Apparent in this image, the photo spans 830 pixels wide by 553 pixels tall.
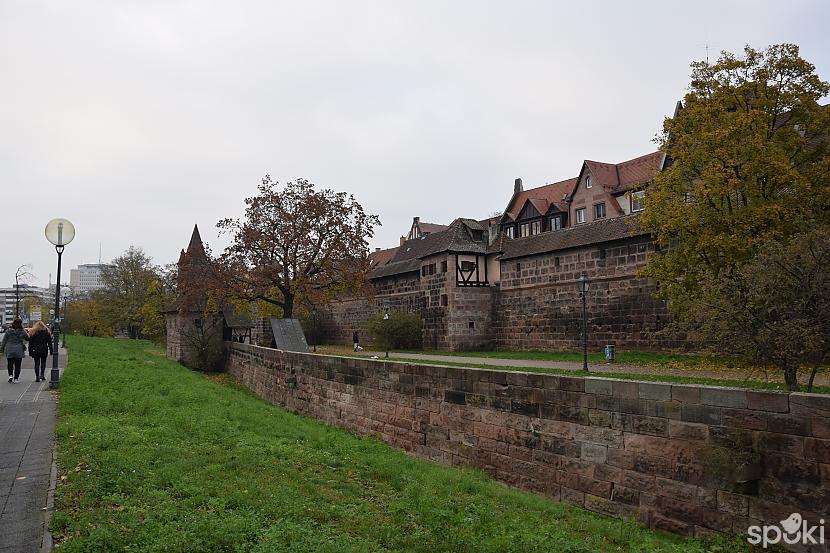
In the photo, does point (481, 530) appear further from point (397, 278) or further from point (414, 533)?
point (397, 278)

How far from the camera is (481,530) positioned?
6281 millimetres

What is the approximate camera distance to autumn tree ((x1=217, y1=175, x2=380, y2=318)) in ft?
99.8

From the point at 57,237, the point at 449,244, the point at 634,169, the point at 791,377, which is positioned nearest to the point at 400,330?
the point at 449,244

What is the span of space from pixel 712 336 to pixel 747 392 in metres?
7.31

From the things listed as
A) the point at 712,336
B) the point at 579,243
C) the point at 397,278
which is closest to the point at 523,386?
the point at 712,336

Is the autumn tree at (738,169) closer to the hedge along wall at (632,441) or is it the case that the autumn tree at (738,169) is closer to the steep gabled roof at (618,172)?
the hedge along wall at (632,441)

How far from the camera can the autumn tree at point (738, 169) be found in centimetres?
1780

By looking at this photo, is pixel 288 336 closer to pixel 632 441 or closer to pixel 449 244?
pixel 449 244

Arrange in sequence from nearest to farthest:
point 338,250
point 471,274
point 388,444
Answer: point 388,444
point 338,250
point 471,274

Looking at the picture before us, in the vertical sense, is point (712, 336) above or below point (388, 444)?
above

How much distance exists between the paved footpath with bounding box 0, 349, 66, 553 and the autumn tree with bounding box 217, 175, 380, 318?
18.5 m

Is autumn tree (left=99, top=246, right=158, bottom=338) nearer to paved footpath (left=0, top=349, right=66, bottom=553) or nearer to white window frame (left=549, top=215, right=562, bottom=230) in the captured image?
white window frame (left=549, top=215, right=562, bottom=230)

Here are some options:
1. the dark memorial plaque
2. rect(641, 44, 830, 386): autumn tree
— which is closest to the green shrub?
the dark memorial plaque

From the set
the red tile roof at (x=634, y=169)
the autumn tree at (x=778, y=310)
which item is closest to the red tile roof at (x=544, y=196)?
the red tile roof at (x=634, y=169)
